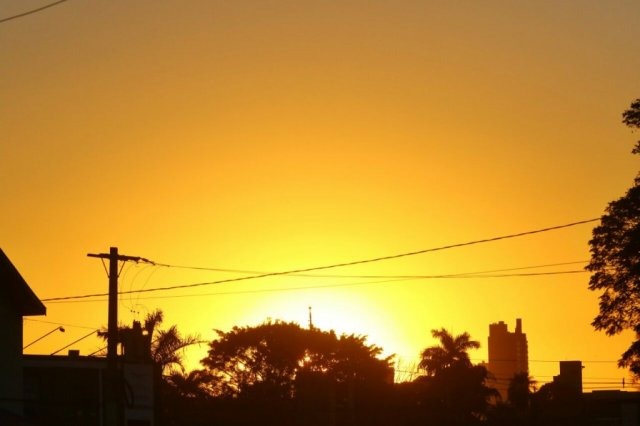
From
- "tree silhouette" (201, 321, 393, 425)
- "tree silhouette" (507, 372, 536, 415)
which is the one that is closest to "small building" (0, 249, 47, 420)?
"tree silhouette" (201, 321, 393, 425)

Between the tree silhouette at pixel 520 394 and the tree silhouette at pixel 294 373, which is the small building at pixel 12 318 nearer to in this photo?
the tree silhouette at pixel 294 373

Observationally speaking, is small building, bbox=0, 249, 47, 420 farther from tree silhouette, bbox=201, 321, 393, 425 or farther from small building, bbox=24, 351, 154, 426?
tree silhouette, bbox=201, 321, 393, 425

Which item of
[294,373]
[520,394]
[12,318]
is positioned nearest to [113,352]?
[12,318]

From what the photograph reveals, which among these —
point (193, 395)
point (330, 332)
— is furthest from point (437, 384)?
point (193, 395)

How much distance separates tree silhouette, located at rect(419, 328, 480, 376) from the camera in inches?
3900

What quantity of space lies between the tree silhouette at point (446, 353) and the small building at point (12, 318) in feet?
216

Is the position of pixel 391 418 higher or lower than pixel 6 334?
lower

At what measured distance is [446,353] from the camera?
328 feet

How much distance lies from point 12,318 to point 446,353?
68.2 meters

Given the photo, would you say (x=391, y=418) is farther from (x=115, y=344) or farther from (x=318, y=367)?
(x=115, y=344)

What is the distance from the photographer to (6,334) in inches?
1388

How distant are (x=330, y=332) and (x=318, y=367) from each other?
4.95 metres

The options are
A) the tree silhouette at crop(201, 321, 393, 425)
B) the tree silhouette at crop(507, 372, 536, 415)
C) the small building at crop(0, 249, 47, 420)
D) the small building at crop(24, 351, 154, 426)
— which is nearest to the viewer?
the small building at crop(0, 249, 47, 420)

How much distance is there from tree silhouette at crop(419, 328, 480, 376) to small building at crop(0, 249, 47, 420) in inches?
2598
